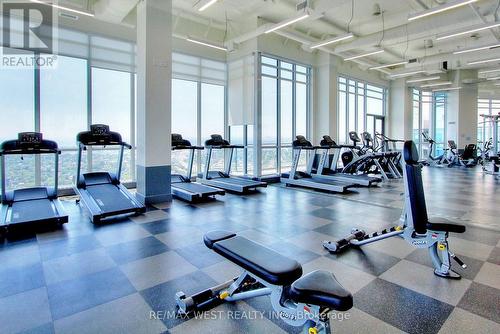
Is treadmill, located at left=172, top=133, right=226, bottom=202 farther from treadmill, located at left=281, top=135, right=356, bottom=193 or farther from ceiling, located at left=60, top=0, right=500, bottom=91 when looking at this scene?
ceiling, located at left=60, top=0, right=500, bottom=91

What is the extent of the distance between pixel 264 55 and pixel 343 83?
14.0ft

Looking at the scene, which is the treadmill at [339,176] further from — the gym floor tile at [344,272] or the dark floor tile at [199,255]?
the dark floor tile at [199,255]

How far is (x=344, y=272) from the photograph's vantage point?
9.34ft

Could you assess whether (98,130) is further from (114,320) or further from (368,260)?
(368,260)

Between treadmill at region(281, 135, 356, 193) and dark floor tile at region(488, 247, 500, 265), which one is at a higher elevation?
treadmill at region(281, 135, 356, 193)

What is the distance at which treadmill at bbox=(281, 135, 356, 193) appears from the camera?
23.1ft

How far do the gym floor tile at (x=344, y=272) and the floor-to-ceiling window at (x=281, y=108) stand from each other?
6.16 m

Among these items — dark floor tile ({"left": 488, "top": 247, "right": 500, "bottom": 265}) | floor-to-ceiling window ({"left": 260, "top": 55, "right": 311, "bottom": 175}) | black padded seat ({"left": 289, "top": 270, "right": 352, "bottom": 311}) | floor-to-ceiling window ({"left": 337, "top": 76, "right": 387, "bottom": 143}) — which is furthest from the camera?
floor-to-ceiling window ({"left": 337, "top": 76, "right": 387, "bottom": 143})

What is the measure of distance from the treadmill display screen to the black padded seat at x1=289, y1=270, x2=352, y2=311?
516 centimetres

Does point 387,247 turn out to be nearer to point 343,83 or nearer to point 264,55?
point 264,55

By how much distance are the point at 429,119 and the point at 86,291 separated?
17201mm

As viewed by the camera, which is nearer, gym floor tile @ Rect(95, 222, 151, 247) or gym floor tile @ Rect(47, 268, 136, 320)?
gym floor tile @ Rect(47, 268, 136, 320)

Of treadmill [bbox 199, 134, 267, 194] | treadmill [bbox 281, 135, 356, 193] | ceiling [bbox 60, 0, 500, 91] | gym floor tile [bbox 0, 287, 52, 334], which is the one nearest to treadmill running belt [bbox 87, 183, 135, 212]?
gym floor tile [bbox 0, 287, 52, 334]

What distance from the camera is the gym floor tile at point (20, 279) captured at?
2502 millimetres
